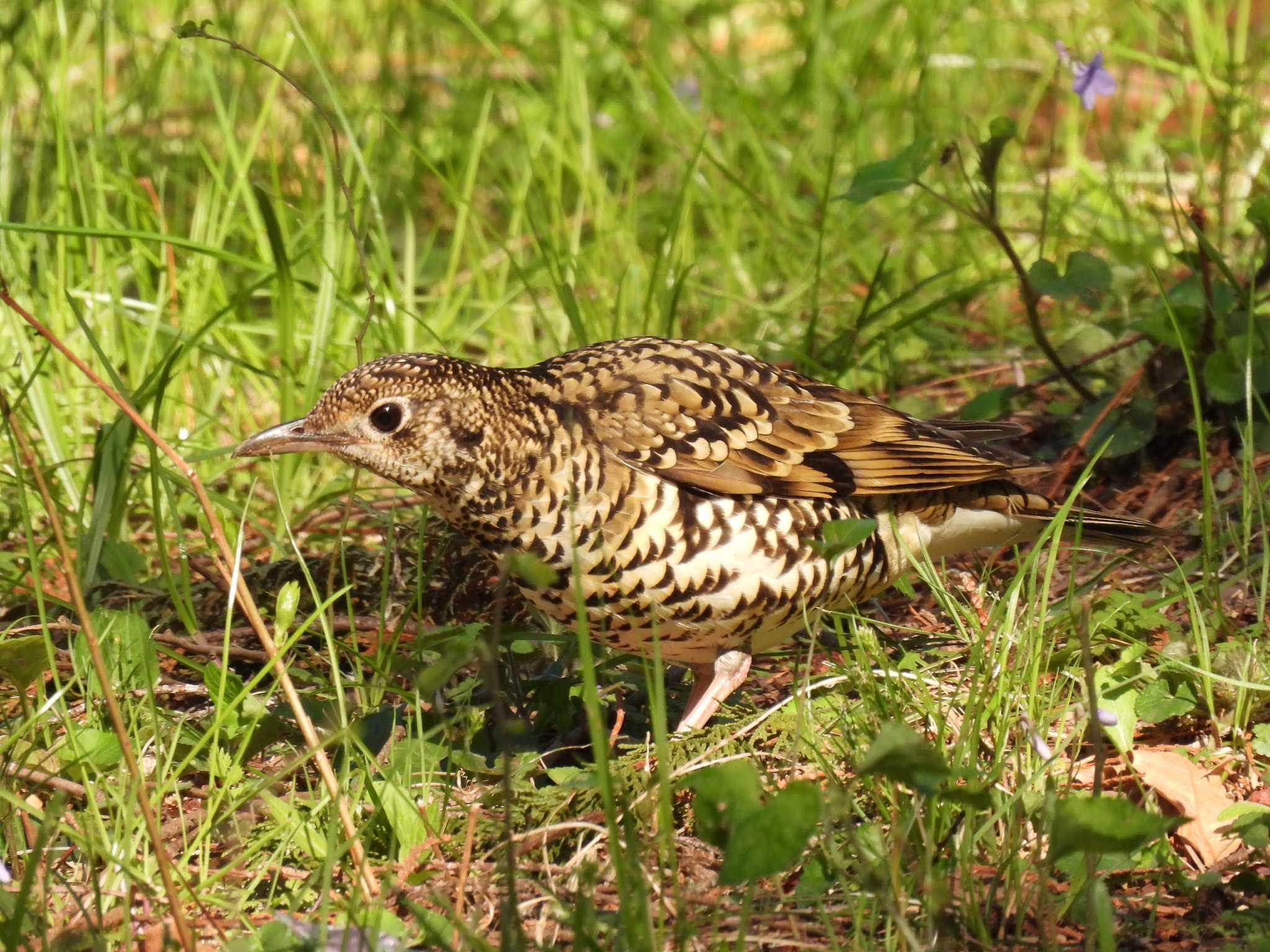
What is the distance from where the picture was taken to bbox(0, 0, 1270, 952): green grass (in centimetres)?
289

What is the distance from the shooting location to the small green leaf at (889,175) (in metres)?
4.29

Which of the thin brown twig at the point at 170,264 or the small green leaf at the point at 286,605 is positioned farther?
the thin brown twig at the point at 170,264

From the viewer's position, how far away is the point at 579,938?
239cm

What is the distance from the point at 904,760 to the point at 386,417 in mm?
1655

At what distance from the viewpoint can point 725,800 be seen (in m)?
2.54

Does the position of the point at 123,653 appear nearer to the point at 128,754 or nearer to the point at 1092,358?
the point at 128,754

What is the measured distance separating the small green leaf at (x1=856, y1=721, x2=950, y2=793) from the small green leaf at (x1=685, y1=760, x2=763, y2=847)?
0.59ft

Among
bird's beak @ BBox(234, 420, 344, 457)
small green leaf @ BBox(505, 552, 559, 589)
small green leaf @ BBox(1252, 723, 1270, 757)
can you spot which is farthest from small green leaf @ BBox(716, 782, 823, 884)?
bird's beak @ BBox(234, 420, 344, 457)

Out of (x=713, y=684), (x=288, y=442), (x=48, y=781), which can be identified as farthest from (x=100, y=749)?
(x=713, y=684)

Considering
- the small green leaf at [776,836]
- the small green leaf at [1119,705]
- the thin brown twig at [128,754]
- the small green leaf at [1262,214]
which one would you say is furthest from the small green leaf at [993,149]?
the thin brown twig at [128,754]

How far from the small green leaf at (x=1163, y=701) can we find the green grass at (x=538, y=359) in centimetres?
2

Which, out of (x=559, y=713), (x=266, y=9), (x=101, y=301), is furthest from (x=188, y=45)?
(x=559, y=713)

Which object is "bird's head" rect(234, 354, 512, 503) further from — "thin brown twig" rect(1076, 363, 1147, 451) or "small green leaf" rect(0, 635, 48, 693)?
"thin brown twig" rect(1076, 363, 1147, 451)

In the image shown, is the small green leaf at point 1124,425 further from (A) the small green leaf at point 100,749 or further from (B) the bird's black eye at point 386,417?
(A) the small green leaf at point 100,749
